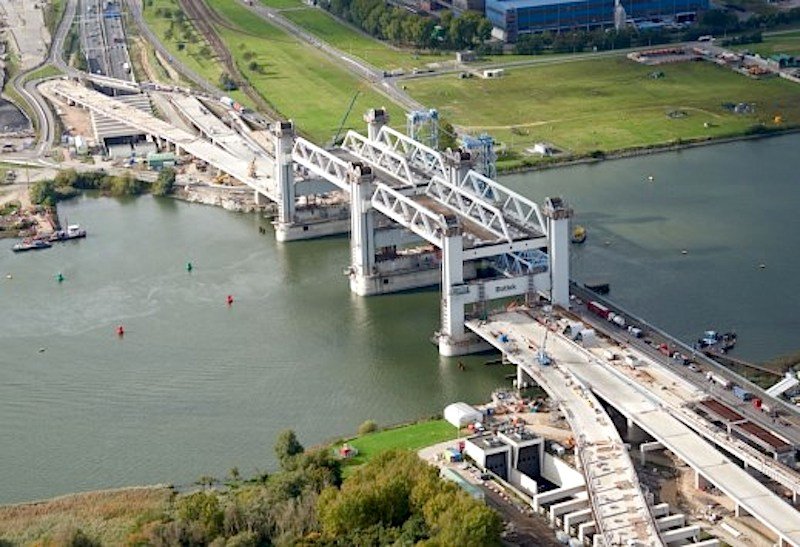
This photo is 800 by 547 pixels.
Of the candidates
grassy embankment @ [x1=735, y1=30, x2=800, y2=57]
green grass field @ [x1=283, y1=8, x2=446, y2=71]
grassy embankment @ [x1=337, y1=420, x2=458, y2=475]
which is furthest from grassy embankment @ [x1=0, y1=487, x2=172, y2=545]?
grassy embankment @ [x1=735, y1=30, x2=800, y2=57]

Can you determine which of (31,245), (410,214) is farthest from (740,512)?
(31,245)

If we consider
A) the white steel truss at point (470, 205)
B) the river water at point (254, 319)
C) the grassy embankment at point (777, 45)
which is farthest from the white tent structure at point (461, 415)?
the grassy embankment at point (777, 45)

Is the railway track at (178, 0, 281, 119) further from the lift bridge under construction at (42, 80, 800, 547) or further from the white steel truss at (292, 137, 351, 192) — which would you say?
the white steel truss at (292, 137, 351, 192)

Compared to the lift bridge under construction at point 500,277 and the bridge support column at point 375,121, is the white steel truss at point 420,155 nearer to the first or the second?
the lift bridge under construction at point 500,277

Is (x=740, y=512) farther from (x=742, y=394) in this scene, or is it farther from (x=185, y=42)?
(x=185, y=42)

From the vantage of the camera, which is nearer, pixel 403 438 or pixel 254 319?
pixel 403 438
